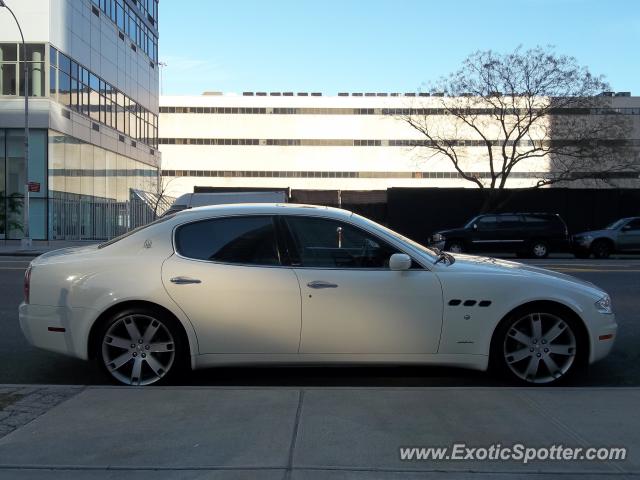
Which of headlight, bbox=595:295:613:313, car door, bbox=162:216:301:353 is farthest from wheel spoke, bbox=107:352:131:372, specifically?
headlight, bbox=595:295:613:313

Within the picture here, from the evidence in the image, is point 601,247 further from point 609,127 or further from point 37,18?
point 37,18

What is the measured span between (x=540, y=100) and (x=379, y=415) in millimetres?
33820

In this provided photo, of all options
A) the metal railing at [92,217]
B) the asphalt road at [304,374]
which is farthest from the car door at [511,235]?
the metal railing at [92,217]

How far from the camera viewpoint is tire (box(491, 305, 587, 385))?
17.6ft

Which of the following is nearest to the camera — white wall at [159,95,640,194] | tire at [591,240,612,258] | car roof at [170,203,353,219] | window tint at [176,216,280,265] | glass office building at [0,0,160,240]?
window tint at [176,216,280,265]

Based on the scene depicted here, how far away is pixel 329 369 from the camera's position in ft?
20.1

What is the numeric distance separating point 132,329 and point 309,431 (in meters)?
2.00

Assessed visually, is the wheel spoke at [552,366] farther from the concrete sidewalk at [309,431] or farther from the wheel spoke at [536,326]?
the concrete sidewalk at [309,431]

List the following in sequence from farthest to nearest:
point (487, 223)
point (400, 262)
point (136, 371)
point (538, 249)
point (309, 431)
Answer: point (538, 249), point (487, 223), point (136, 371), point (400, 262), point (309, 431)

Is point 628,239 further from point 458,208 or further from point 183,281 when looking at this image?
point 183,281

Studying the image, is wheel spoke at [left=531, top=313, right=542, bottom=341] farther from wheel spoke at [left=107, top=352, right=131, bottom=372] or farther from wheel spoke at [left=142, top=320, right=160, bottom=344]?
wheel spoke at [left=107, top=352, right=131, bottom=372]

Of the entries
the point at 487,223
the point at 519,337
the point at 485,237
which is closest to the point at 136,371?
the point at 519,337

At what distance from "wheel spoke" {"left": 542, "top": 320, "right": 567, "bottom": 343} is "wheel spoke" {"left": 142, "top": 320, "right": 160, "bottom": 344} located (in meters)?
3.28

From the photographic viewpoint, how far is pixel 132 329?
534 centimetres
